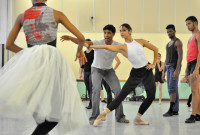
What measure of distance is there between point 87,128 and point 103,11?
7.10 metres

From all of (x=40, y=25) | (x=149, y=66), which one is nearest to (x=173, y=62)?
(x=149, y=66)

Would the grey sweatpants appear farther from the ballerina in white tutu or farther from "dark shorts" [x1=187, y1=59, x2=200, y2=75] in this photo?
the ballerina in white tutu

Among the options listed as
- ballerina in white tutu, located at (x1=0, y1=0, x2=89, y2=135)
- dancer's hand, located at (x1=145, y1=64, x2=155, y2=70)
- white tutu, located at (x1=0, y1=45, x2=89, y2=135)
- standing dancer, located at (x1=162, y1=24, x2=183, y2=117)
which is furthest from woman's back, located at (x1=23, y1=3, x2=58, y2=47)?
standing dancer, located at (x1=162, y1=24, x2=183, y2=117)

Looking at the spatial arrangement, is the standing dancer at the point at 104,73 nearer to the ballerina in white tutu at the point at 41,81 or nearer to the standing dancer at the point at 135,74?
the standing dancer at the point at 135,74

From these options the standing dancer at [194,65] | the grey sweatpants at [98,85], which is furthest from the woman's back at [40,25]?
the standing dancer at [194,65]

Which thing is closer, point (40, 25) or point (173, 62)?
point (40, 25)

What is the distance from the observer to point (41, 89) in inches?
80.7

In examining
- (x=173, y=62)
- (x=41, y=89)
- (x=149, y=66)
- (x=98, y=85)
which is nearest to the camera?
(x=41, y=89)

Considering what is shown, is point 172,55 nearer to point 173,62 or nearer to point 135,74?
point 173,62

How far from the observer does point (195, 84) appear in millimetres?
4406

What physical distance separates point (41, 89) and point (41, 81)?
6 cm

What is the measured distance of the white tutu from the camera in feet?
6.35

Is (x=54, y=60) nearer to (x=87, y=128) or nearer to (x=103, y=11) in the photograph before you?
(x=87, y=128)

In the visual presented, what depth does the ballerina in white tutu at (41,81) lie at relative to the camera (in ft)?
6.42
